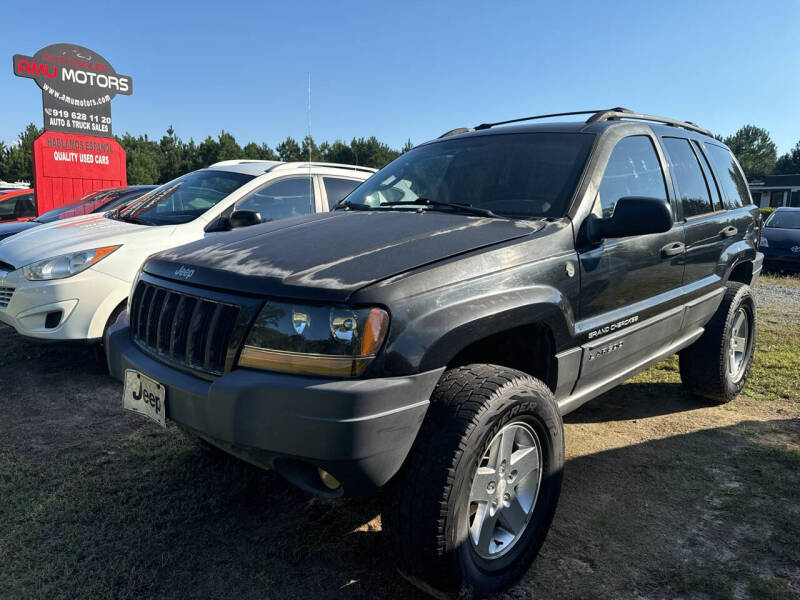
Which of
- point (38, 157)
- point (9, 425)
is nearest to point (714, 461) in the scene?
point (9, 425)

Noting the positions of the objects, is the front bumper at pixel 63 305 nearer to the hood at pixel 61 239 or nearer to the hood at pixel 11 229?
the hood at pixel 61 239

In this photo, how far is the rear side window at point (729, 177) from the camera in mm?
4328

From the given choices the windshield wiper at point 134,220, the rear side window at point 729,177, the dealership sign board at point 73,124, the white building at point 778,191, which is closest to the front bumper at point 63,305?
the windshield wiper at point 134,220

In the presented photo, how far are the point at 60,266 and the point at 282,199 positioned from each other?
2.02m

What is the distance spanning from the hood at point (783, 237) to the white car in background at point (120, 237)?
10.6 m

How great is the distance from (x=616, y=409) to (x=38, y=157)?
13.5 meters

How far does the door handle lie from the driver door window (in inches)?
127

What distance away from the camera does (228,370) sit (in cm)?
214

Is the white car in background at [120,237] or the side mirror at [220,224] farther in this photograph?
the white car in background at [120,237]

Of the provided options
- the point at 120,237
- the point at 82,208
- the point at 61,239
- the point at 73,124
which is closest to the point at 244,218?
the point at 120,237

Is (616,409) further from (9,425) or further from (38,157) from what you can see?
(38,157)

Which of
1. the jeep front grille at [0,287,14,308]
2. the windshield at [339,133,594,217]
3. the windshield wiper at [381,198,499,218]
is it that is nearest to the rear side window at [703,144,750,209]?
the windshield at [339,133,594,217]

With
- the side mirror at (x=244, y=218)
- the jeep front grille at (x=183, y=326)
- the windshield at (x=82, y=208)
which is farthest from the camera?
the windshield at (x=82, y=208)

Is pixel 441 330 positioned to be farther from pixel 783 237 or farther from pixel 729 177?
pixel 783 237
